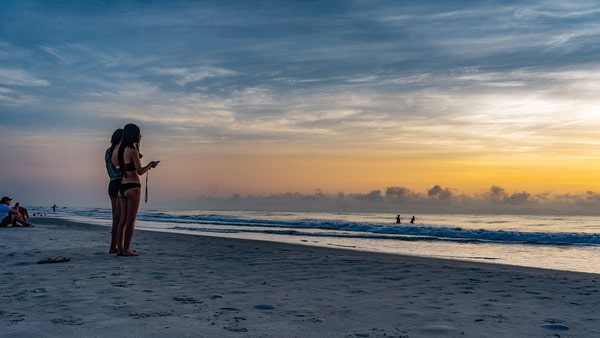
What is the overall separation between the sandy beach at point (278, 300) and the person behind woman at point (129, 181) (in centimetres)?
53

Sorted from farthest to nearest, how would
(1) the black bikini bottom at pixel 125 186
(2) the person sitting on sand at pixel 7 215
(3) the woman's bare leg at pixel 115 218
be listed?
(2) the person sitting on sand at pixel 7 215, (3) the woman's bare leg at pixel 115 218, (1) the black bikini bottom at pixel 125 186

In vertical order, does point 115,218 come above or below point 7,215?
above

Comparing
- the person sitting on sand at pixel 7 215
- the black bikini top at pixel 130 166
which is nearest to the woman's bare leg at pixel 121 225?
the black bikini top at pixel 130 166

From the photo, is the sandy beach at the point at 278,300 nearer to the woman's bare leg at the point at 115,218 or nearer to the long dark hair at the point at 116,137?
the woman's bare leg at the point at 115,218

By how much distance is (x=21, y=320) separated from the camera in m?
4.41

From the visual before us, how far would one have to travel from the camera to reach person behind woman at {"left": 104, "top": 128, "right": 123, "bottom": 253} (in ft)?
31.1

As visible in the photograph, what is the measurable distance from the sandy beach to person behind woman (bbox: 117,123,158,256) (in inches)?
20.7

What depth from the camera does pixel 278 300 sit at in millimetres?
5664

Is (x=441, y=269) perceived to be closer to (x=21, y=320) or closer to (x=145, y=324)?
(x=145, y=324)

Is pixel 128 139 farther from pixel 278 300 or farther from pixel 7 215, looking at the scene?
pixel 7 215

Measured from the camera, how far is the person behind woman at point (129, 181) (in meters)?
9.06

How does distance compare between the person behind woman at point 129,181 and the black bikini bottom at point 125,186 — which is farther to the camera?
the black bikini bottom at point 125,186

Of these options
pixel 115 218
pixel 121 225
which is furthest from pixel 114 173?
pixel 121 225

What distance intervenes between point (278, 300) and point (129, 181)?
486 centimetres
